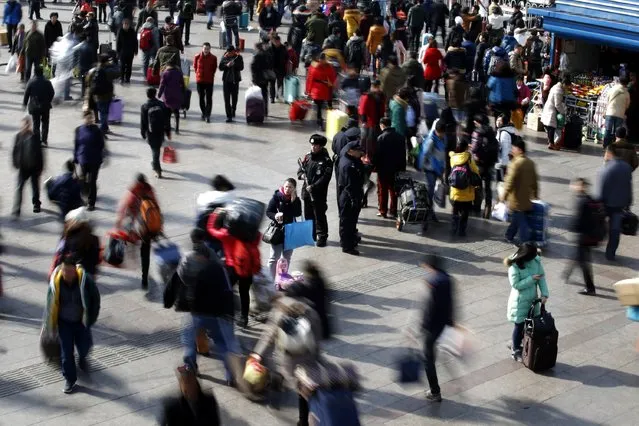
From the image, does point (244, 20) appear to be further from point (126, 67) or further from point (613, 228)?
point (613, 228)

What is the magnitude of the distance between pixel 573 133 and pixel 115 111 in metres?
8.41

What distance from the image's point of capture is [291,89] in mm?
24312

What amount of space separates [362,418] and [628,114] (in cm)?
1291

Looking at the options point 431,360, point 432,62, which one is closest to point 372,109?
point 432,62

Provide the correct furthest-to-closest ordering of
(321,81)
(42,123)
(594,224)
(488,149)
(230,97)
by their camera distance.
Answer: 1. (230,97)
2. (321,81)
3. (42,123)
4. (488,149)
5. (594,224)

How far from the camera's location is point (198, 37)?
108ft

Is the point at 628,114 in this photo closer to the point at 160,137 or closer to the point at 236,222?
the point at 160,137

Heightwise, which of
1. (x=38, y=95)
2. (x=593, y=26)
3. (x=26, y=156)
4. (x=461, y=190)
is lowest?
(x=461, y=190)

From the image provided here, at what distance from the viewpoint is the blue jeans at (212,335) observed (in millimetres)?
11641

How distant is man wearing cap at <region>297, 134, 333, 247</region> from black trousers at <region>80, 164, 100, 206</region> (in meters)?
3.06

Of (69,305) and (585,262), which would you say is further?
(585,262)

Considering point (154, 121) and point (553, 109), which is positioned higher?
point (553, 109)

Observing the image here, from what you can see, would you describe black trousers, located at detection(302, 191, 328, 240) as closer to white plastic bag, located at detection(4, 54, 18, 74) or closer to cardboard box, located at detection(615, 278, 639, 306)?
cardboard box, located at detection(615, 278, 639, 306)

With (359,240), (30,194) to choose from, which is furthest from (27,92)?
(359,240)
